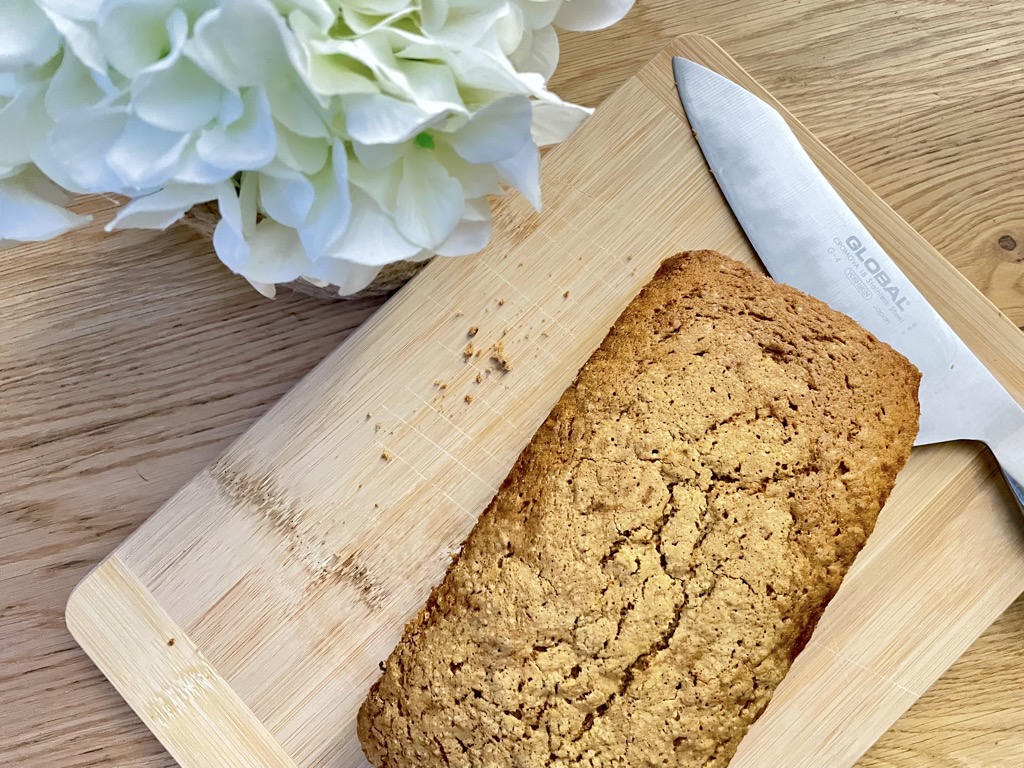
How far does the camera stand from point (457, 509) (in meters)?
1.22

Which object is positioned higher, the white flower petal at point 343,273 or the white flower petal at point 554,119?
the white flower petal at point 554,119

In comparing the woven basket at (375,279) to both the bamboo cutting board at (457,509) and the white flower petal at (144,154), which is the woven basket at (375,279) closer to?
the bamboo cutting board at (457,509)

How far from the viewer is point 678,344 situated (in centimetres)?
106

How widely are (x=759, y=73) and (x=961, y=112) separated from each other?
0.33 metres

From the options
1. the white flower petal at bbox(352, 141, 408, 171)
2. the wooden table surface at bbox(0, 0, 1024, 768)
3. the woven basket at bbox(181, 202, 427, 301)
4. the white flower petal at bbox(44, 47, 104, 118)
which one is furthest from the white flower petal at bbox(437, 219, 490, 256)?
the wooden table surface at bbox(0, 0, 1024, 768)

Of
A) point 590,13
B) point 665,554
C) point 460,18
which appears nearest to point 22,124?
point 460,18

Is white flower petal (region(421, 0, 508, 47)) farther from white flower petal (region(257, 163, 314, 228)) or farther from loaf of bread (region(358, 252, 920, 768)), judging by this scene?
loaf of bread (region(358, 252, 920, 768))

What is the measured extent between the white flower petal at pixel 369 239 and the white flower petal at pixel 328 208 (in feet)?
0.05

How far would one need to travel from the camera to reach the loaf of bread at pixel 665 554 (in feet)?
3.20

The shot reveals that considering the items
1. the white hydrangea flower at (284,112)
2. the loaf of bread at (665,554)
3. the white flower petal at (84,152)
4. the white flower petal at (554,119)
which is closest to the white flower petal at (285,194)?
the white hydrangea flower at (284,112)

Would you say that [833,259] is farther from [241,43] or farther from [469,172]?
[241,43]

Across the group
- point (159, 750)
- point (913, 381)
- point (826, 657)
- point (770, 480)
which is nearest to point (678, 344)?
point (770, 480)

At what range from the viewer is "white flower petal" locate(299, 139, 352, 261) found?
2.45 feet

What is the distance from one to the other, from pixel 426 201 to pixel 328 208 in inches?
3.7
